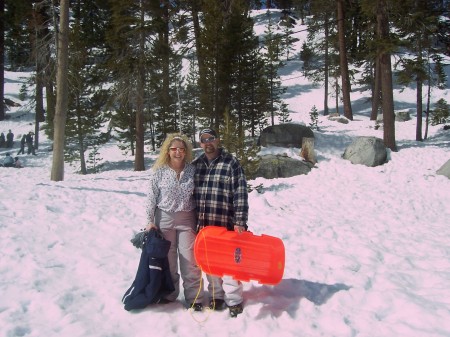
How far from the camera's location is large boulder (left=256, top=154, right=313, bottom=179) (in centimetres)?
1422

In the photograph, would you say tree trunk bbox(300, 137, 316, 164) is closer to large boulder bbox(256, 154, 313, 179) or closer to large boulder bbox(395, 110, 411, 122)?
large boulder bbox(256, 154, 313, 179)

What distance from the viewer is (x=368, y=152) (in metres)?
14.9

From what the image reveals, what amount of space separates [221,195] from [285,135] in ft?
47.3

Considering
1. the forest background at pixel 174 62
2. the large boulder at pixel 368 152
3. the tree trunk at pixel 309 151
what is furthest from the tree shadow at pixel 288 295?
the tree trunk at pixel 309 151

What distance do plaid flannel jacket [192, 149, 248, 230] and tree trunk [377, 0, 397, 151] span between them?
13.7m

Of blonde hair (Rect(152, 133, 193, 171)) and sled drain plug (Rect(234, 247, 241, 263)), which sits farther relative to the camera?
blonde hair (Rect(152, 133, 193, 171))

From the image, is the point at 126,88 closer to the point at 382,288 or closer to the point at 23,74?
the point at 382,288

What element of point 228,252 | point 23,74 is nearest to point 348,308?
point 228,252

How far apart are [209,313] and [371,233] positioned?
4869 mm

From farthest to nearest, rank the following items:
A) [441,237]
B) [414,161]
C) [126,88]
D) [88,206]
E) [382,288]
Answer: [126,88]
[414,161]
[88,206]
[441,237]
[382,288]

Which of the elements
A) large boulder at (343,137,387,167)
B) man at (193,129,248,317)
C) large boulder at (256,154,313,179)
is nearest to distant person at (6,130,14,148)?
large boulder at (256,154,313,179)

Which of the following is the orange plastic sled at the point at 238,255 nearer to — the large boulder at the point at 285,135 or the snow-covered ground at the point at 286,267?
the snow-covered ground at the point at 286,267

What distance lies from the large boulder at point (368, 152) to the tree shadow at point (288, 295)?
1093 cm

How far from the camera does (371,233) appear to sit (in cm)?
762
